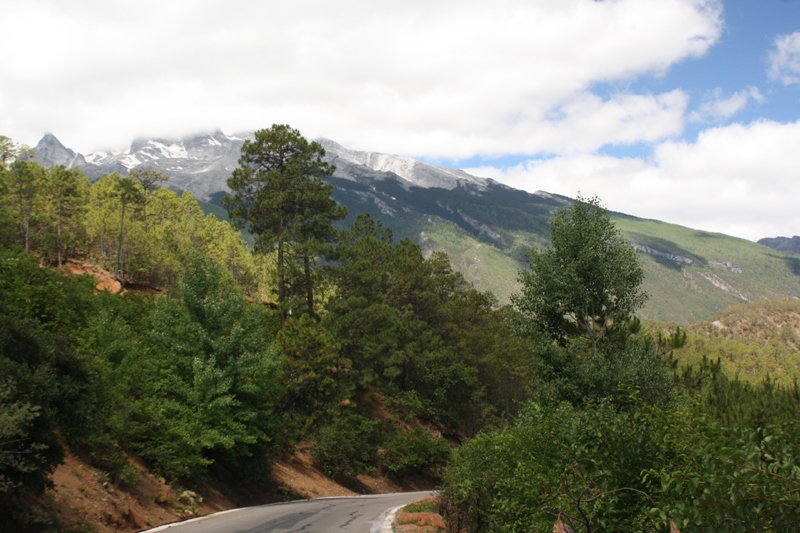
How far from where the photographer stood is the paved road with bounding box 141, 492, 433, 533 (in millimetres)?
15398

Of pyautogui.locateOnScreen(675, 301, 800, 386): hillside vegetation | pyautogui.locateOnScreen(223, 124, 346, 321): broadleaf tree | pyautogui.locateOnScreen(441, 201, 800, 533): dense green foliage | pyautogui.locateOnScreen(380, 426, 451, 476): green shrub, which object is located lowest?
pyautogui.locateOnScreen(380, 426, 451, 476): green shrub

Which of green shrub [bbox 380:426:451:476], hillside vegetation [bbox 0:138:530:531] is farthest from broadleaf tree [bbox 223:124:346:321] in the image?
green shrub [bbox 380:426:451:476]

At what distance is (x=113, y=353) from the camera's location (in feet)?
63.6

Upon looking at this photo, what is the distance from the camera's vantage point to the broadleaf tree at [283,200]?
34625 millimetres

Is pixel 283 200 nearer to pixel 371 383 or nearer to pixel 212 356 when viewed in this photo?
pixel 212 356

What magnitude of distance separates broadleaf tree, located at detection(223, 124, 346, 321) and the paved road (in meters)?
16.3

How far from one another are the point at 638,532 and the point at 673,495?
2.18ft

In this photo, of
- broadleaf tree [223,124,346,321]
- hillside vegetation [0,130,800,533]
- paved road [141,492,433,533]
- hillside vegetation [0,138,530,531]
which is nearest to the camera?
hillside vegetation [0,130,800,533]

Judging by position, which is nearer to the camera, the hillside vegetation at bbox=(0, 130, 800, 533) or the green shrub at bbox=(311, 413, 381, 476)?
the hillside vegetation at bbox=(0, 130, 800, 533)

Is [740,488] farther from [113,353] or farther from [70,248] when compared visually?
[70,248]

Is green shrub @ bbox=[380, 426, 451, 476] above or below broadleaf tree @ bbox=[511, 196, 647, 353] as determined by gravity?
below

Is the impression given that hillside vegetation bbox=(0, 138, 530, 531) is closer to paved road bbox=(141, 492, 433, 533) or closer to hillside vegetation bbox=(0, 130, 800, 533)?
hillside vegetation bbox=(0, 130, 800, 533)

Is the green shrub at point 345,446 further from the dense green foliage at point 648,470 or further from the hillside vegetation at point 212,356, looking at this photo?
the dense green foliage at point 648,470

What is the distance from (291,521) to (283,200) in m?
21.1
